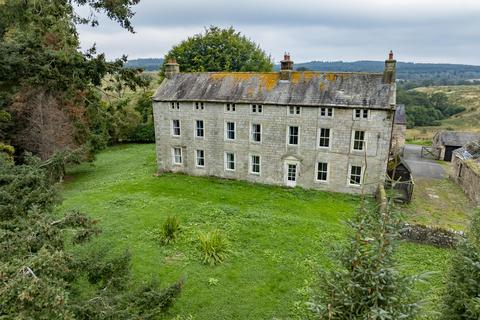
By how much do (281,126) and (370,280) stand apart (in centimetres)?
2023

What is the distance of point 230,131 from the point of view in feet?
91.9

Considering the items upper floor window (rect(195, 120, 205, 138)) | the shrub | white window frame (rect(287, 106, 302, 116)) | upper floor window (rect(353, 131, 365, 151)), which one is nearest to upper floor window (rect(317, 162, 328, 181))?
upper floor window (rect(353, 131, 365, 151))

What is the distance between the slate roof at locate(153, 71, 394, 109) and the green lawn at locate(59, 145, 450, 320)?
22.5ft

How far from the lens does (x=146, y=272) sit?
50.2 feet

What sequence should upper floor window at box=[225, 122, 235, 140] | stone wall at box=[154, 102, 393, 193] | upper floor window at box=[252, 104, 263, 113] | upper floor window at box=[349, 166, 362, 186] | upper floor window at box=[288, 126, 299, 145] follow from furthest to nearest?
upper floor window at box=[225, 122, 235, 140], upper floor window at box=[252, 104, 263, 113], upper floor window at box=[288, 126, 299, 145], upper floor window at box=[349, 166, 362, 186], stone wall at box=[154, 102, 393, 193]

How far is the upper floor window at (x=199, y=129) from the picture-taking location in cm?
2889

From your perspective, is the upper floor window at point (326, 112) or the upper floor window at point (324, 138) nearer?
the upper floor window at point (326, 112)

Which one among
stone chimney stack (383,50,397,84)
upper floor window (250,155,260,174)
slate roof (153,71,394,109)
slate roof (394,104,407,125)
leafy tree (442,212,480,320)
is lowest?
upper floor window (250,155,260,174)

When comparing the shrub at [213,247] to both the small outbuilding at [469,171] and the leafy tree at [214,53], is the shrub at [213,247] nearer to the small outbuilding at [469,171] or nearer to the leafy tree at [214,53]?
the small outbuilding at [469,171]

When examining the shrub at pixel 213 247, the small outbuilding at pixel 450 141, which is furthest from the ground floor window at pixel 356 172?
the small outbuilding at pixel 450 141

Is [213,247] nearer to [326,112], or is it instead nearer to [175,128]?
[326,112]

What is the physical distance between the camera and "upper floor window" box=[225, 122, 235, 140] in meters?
27.9

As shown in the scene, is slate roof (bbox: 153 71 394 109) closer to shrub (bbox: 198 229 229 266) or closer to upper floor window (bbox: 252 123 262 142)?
upper floor window (bbox: 252 123 262 142)

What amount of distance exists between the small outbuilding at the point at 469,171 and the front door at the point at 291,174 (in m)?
12.2
